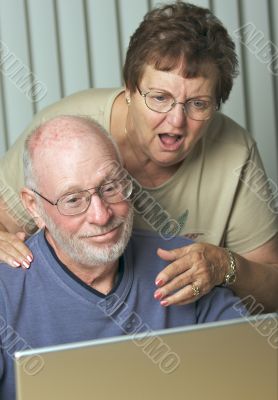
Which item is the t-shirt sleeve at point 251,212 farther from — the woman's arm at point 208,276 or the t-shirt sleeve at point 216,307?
the t-shirt sleeve at point 216,307

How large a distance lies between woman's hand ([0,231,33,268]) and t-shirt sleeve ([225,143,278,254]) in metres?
0.60

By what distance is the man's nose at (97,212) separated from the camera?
134 centimetres

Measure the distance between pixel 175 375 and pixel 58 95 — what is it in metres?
1.70

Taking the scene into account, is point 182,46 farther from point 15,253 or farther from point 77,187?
point 15,253

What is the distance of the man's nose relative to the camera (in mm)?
1336

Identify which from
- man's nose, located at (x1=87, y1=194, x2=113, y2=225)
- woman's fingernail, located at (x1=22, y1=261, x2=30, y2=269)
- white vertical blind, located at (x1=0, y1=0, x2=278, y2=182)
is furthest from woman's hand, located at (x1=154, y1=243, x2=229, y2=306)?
white vertical blind, located at (x1=0, y1=0, x2=278, y2=182)

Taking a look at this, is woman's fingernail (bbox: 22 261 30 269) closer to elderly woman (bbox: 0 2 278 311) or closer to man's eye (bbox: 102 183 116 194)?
elderly woman (bbox: 0 2 278 311)

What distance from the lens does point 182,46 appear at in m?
1.60

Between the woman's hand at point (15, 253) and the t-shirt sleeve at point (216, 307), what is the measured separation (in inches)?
13.6

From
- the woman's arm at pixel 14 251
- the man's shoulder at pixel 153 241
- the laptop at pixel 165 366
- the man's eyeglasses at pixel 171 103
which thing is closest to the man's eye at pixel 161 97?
the man's eyeglasses at pixel 171 103

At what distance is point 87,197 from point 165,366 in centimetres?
50

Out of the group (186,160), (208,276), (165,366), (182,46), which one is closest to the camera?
(165,366)

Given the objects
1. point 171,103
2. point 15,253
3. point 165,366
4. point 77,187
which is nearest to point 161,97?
point 171,103

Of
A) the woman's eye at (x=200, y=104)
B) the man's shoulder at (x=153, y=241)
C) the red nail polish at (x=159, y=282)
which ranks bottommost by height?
the man's shoulder at (x=153, y=241)
